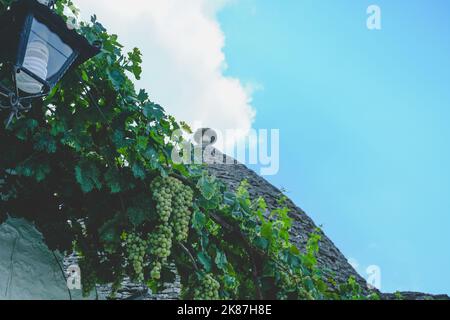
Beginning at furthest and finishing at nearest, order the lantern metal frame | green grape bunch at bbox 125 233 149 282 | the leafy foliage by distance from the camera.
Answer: the leafy foliage
green grape bunch at bbox 125 233 149 282
the lantern metal frame

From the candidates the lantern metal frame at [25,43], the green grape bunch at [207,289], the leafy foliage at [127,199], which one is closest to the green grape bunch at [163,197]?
the leafy foliage at [127,199]

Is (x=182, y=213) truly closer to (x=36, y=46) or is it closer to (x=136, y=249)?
(x=136, y=249)

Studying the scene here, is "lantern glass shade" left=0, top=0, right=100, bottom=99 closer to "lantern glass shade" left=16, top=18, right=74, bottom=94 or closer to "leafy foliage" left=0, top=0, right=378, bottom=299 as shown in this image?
"lantern glass shade" left=16, top=18, right=74, bottom=94

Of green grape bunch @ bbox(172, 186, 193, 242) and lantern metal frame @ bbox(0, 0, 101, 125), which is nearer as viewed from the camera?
lantern metal frame @ bbox(0, 0, 101, 125)

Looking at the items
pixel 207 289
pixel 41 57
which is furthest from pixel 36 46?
pixel 207 289

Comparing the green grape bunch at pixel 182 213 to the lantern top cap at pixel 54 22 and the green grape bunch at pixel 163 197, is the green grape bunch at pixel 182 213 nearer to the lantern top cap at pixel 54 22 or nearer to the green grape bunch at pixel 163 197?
the green grape bunch at pixel 163 197

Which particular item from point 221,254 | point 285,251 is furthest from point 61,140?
point 285,251

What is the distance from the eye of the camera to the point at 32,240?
408cm

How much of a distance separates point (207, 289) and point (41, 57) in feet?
5.81

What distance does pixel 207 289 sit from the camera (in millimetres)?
3479

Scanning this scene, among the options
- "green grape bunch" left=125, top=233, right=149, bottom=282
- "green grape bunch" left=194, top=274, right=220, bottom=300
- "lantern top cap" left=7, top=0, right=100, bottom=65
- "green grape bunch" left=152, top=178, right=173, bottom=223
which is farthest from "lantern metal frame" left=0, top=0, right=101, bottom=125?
"green grape bunch" left=194, top=274, right=220, bottom=300

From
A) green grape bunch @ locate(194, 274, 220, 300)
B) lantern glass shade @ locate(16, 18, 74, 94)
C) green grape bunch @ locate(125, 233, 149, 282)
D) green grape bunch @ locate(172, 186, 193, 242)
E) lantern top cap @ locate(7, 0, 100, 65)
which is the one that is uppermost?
lantern top cap @ locate(7, 0, 100, 65)

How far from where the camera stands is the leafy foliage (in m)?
3.41

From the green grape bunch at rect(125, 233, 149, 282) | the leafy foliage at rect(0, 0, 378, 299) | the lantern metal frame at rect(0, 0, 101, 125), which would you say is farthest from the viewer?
the leafy foliage at rect(0, 0, 378, 299)
